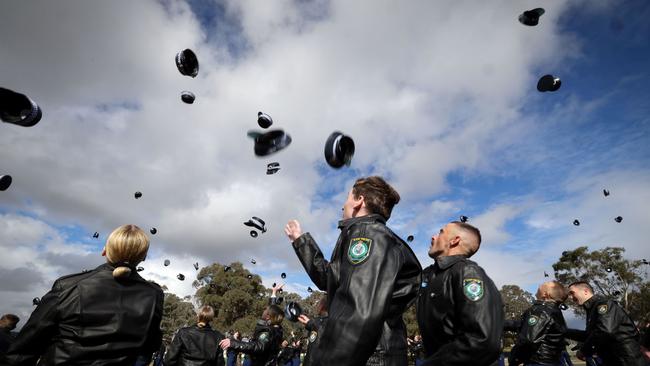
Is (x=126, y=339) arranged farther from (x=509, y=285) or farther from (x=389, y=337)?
(x=509, y=285)

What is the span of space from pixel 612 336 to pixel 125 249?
8.57 metres

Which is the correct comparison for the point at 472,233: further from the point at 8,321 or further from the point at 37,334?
the point at 8,321

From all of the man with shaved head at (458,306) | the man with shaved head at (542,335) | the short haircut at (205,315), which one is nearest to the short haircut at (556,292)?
the man with shaved head at (542,335)

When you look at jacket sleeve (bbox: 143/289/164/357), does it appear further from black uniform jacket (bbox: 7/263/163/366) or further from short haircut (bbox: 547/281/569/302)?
short haircut (bbox: 547/281/569/302)

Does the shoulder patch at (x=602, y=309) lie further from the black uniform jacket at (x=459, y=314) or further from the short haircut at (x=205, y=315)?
the short haircut at (x=205, y=315)

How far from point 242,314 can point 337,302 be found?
175 feet

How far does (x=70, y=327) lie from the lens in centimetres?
302

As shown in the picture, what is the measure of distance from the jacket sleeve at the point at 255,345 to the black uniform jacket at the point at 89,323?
4291mm

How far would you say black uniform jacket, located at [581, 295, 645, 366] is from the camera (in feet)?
22.9

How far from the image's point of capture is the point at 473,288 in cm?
313

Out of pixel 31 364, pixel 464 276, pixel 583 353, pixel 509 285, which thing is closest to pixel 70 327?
pixel 31 364

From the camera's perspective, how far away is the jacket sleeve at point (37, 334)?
9.25 ft

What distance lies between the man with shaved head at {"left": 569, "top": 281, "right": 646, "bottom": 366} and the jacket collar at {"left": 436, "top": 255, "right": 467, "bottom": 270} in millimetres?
5557

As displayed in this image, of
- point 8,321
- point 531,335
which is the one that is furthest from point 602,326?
point 8,321
